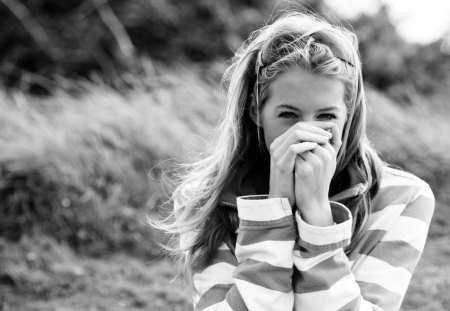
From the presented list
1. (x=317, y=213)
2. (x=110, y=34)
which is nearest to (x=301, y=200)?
(x=317, y=213)

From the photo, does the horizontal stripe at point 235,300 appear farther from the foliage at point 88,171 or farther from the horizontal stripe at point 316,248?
the foliage at point 88,171

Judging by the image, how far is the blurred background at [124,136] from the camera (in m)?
4.29

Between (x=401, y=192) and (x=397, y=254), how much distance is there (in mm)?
228

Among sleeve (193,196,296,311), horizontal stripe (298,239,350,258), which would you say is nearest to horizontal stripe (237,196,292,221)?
sleeve (193,196,296,311)

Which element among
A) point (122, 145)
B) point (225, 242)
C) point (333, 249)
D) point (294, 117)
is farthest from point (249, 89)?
point (122, 145)

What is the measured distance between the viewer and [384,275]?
1912mm

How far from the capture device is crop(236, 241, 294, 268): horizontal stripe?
72.6 inches

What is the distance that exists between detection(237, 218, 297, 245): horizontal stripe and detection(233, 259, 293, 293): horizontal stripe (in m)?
0.08

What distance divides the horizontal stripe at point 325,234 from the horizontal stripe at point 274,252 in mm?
71

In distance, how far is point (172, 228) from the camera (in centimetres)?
238

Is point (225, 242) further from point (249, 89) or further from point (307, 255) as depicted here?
point (249, 89)

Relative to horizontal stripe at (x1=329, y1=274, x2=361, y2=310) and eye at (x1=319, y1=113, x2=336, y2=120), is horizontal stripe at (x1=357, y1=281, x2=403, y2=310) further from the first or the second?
eye at (x1=319, y1=113, x2=336, y2=120)

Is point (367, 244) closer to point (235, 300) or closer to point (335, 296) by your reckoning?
point (335, 296)

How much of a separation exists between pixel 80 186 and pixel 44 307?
1.31 meters
